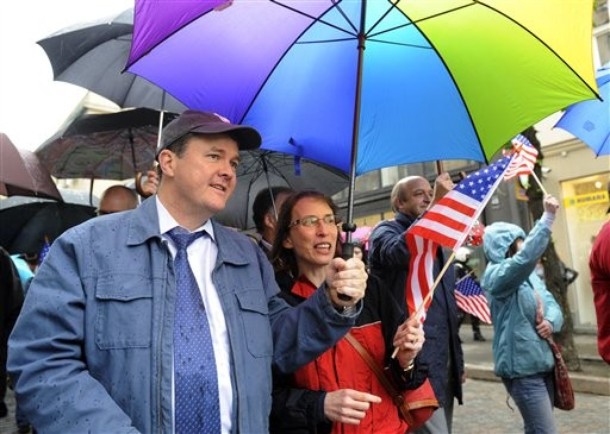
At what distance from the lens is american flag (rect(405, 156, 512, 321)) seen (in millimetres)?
2895

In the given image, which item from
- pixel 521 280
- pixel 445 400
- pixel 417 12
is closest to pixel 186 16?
pixel 417 12

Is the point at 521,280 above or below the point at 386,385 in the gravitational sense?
above

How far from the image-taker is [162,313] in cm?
195

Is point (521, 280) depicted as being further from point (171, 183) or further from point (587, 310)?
point (587, 310)

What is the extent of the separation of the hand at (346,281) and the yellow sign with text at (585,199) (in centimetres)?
1293

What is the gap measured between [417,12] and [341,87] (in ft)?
1.98

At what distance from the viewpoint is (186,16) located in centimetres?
255

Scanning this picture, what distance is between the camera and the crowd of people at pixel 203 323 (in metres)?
1.85

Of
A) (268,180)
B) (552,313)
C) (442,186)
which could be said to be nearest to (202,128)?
(442,186)

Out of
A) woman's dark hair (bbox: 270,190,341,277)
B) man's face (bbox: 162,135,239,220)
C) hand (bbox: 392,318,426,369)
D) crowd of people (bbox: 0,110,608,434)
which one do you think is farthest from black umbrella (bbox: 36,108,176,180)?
hand (bbox: 392,318,426,369)

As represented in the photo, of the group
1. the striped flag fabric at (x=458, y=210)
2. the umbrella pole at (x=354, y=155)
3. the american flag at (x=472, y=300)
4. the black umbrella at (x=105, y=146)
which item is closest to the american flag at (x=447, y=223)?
the striped flag fabric at (x=458, y=210)

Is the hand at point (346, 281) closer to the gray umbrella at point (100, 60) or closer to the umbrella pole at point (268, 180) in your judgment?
the umbrella pole at point (268, 180)

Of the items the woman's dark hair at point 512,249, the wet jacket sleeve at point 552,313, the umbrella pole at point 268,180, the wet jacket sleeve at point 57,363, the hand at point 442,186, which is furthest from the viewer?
the woman's dark hair at point 512,249

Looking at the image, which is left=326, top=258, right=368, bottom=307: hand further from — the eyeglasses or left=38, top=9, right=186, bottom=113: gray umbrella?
left=38, top=9, right=186, bottom=113: gray umbrella
